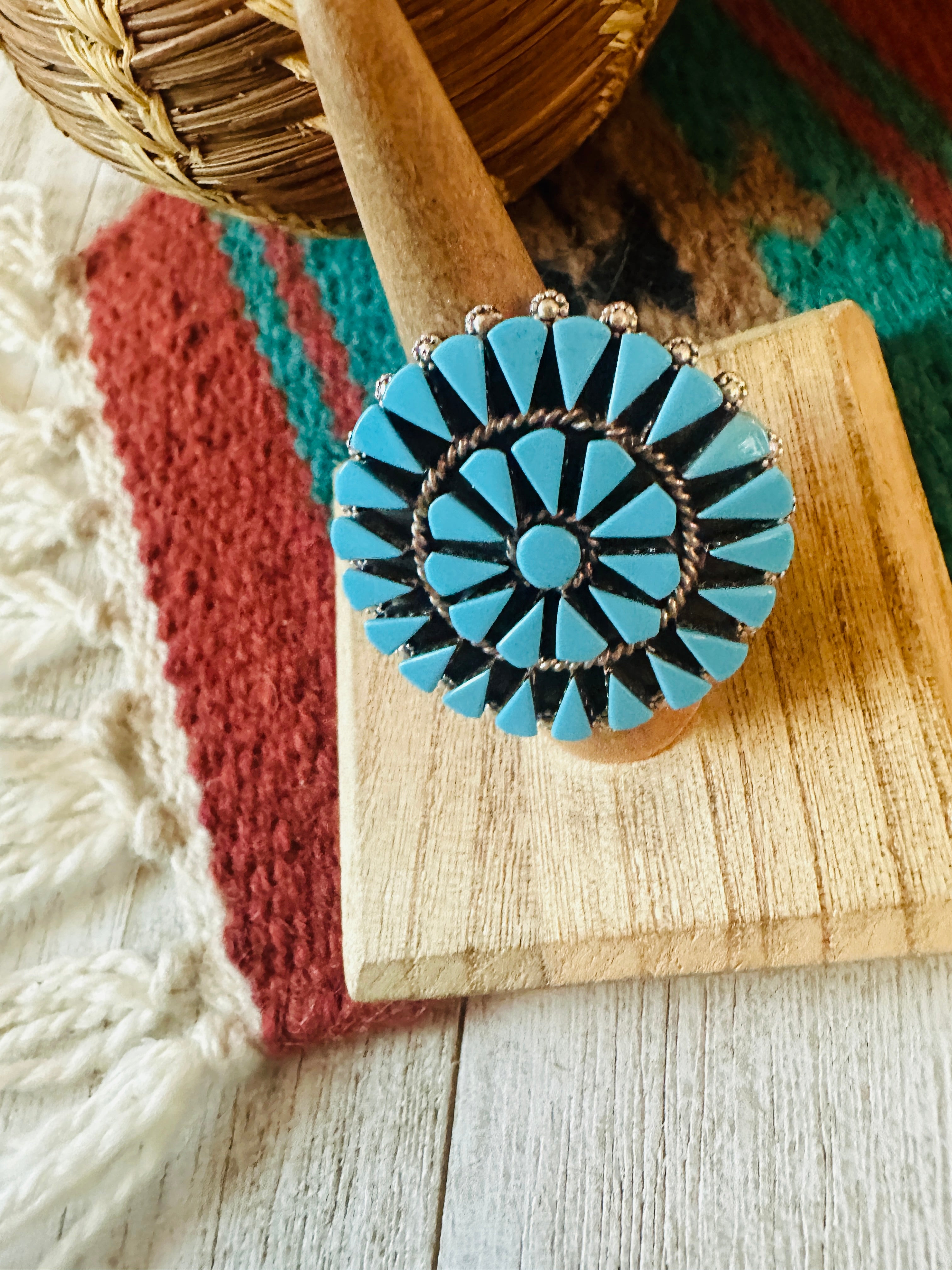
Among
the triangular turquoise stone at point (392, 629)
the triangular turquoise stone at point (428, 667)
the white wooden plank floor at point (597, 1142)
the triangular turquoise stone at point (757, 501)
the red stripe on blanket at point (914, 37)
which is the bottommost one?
the white wooden plank floor at point (597, 1142)

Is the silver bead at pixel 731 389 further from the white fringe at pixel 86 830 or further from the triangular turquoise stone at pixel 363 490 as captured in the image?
the white fringe at pixel 86 830

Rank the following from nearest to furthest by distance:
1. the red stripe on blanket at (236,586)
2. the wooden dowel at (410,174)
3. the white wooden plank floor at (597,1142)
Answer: the wooden dowel at (410,174) < the white wooden plank floor at (597,1142) < the red stripe on blanket at (236,586)

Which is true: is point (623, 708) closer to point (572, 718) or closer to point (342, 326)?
point (572, 718)

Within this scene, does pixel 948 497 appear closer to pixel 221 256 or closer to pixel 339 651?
pixel 339 651

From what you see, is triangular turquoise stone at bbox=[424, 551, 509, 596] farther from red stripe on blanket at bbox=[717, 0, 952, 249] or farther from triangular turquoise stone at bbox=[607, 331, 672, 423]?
red stripe on blanket at bbox=[717, 0, 952, 249]

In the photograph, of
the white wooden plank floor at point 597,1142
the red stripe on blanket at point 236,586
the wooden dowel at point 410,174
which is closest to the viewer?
the wooden dowel at point 410,174

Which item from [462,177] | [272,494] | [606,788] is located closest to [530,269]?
[462,177]

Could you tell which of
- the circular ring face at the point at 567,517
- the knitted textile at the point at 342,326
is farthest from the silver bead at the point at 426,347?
the knitted textile at the point at 342,326
